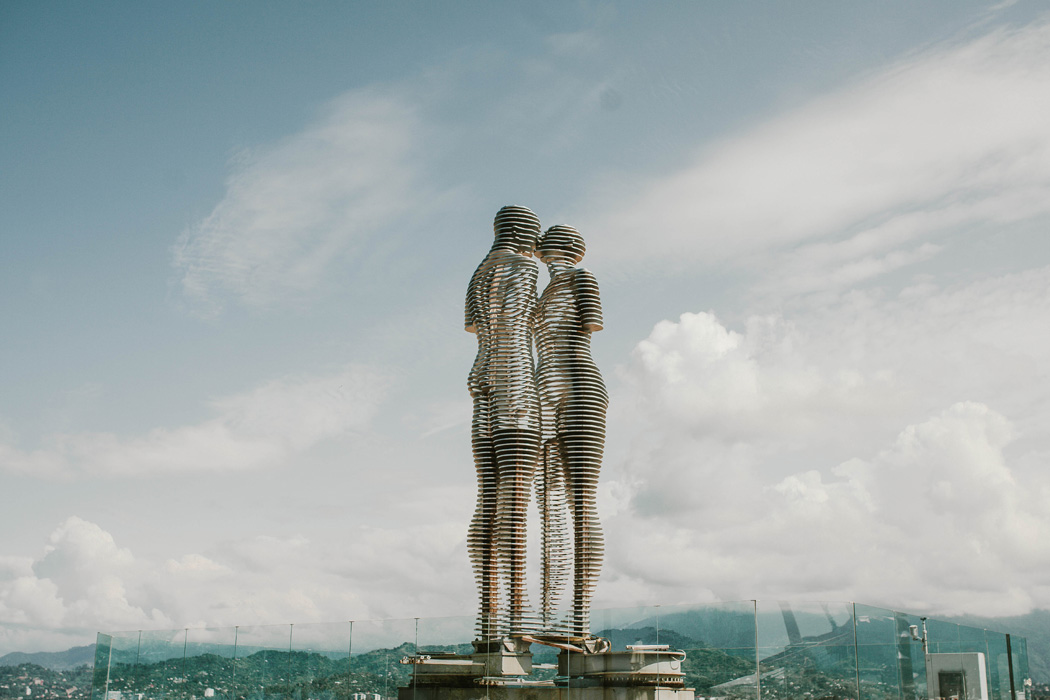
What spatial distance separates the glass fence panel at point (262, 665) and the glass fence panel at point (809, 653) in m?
11.1

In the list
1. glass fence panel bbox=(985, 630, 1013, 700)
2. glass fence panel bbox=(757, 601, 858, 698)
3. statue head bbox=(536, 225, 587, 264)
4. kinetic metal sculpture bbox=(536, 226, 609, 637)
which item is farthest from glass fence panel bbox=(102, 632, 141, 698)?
glass fence panel bbox=(985, 630, 1013, 700)

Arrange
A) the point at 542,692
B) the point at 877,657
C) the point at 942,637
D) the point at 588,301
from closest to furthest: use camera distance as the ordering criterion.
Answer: the point at 877,657 < the point at 942,637 < the point at 542,692 < the point at 588,301

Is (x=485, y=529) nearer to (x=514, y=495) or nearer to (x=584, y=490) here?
(x=514, y=495)

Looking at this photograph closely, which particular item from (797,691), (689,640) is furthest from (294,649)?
(797,691)

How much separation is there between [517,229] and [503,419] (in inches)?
199

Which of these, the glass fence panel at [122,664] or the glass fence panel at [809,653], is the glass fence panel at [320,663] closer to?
the glass fence panel at [122,664]

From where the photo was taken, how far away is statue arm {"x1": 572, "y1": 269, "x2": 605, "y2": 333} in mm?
21953

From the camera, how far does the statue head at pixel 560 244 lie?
23.1 m

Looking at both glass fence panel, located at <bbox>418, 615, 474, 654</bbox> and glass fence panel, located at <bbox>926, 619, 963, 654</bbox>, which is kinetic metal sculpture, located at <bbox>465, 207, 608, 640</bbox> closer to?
glass fence panel, located at <bbox>418, 615, 474, 654</bbox>

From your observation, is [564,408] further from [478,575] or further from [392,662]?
[392,662]

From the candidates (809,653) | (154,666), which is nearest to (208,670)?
(154,666)

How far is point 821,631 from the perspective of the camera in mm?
15133

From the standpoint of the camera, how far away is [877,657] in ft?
48.4

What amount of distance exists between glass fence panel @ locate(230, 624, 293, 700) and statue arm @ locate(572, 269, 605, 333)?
10.1m
